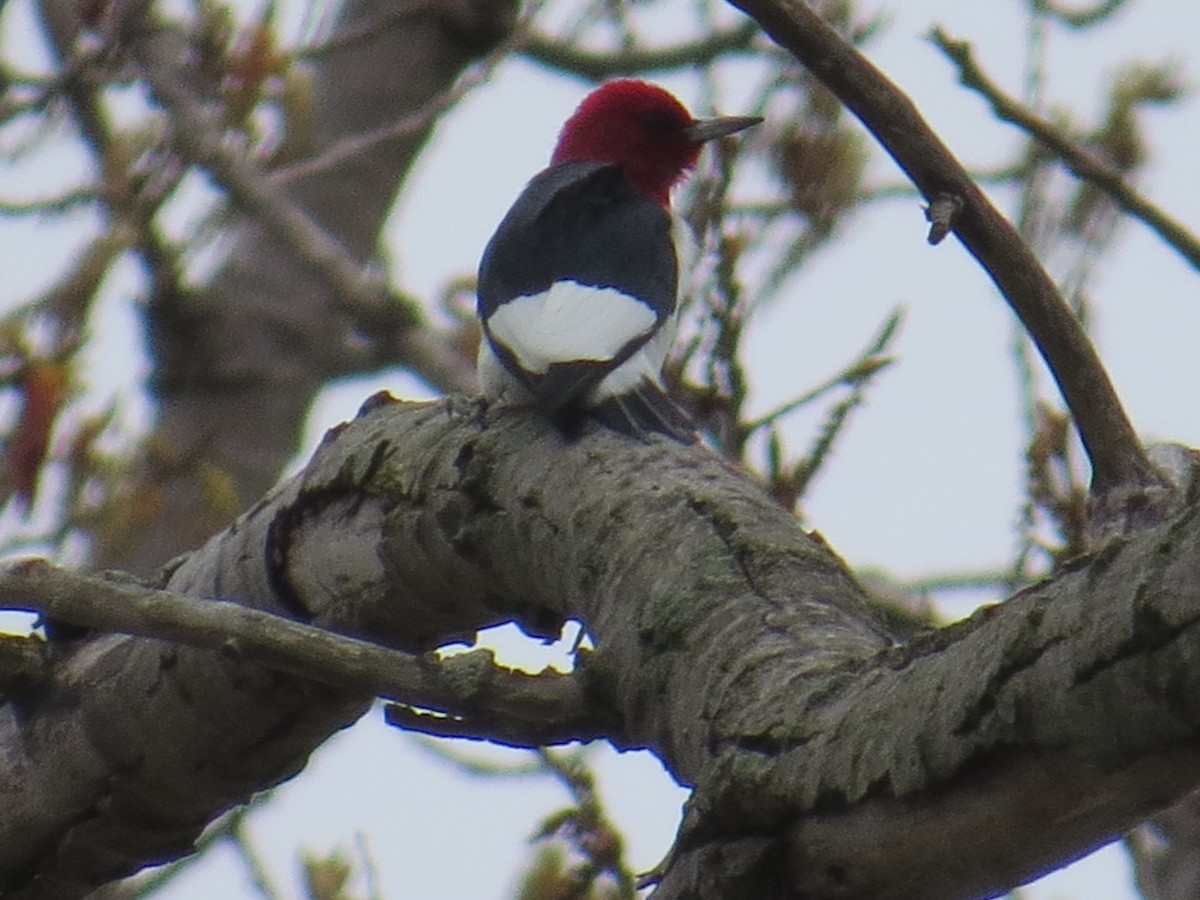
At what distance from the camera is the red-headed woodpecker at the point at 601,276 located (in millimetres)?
2803

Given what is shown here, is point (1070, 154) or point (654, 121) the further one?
point (654, 121)

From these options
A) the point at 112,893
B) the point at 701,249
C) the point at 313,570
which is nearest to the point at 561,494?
the point at 313,570

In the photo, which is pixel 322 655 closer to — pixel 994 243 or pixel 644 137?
pixel 994 243

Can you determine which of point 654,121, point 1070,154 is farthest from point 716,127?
point 1070,154

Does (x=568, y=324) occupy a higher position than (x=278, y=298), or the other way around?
(x=278, y=298)

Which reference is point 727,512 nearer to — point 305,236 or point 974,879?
point 974,879

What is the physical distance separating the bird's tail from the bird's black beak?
740mm

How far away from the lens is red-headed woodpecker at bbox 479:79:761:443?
9.20 ft

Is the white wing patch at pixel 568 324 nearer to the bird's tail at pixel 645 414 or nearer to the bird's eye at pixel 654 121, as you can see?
the bird's tail at pixel 645 414

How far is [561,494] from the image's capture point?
7.06 feet

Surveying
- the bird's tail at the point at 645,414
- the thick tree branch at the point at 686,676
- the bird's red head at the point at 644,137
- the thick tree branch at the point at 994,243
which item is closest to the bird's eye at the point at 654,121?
the bird's red head at the point at 644,137

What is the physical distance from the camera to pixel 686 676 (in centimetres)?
167

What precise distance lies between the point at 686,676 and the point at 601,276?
2133 mm

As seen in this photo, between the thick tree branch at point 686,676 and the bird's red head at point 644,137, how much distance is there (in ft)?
8.73
